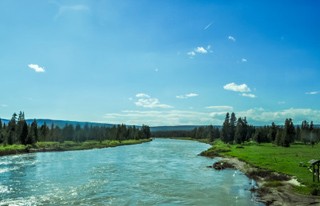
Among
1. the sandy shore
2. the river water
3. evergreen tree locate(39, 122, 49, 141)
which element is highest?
evergreen tree locate(39, 122, 49, 141)

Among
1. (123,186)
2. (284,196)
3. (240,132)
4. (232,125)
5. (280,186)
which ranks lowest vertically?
(123,186)

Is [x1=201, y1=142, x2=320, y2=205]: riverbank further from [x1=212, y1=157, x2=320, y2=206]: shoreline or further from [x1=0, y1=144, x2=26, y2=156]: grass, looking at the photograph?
[x1=0, y1=144, x2=26, y2=156]: grass

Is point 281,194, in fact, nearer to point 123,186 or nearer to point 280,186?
point 280,186

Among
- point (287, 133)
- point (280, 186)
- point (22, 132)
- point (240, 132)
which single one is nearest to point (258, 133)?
point (240, 132)

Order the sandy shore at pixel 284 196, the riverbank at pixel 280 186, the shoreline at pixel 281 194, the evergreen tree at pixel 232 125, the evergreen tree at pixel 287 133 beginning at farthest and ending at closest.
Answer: the evergreen tree at pixel 232 125, the evergreen tree at pixel 287 133, the riverbank at pixel 280 186, the shoreline at pixel 281 194, the sandy shore at pixel 284 196

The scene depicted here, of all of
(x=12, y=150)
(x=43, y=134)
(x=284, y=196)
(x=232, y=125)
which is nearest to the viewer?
(x=284, y=196)

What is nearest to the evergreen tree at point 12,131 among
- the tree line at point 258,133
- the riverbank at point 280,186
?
the tree line at point 258,133

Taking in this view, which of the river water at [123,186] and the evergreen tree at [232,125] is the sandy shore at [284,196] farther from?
the evergreen tree at [232,125]

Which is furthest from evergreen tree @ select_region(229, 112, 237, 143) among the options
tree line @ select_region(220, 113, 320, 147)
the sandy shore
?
the sandy shore

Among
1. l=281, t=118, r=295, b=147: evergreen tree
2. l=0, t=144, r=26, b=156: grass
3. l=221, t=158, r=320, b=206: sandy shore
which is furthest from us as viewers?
l=281, t=118, r=295, b=147: evergreen tree

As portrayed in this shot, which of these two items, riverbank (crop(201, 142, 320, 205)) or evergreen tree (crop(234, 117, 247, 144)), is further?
evergreen tree (crop(234, 117, 247, 144))

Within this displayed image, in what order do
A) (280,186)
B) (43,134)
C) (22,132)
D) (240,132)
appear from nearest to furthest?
(280,186) < (22,132) < (240,132) < (43,134)

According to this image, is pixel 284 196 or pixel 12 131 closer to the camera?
pixel 284 196

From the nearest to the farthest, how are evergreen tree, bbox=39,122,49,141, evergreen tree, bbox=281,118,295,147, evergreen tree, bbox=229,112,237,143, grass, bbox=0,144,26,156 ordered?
1. grass, bbox=0,144,26,156
2. evergreen tree, bbox=281,118,295,147
3. evergreen tree, bbox=229,112,237,143
4. evergreen tree, bbox=39,122,49,141
